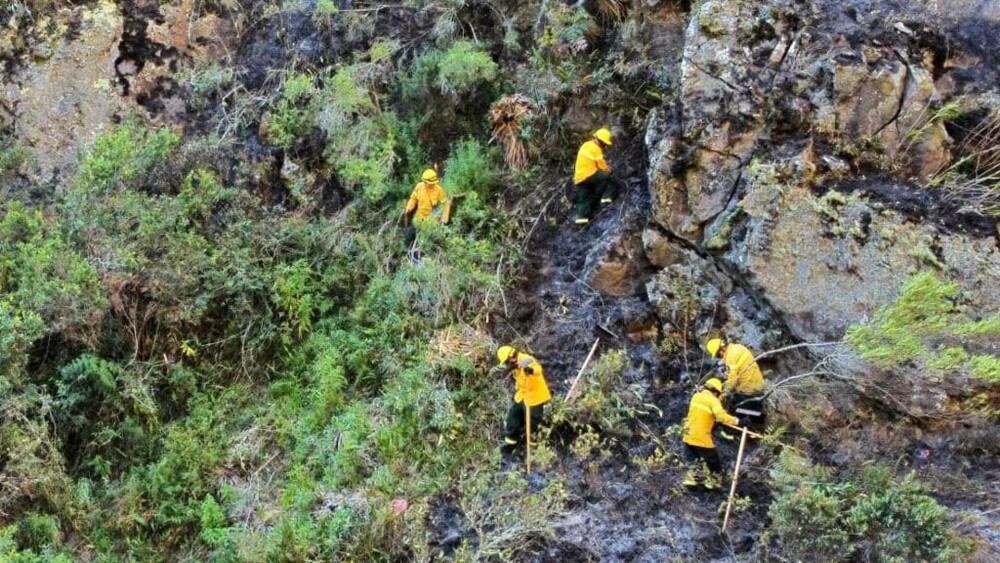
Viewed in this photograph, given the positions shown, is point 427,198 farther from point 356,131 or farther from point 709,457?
point 709,457

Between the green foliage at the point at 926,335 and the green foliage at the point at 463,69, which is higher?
the green foliage at the point at 463,69

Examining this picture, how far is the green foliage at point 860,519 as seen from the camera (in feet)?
16.0

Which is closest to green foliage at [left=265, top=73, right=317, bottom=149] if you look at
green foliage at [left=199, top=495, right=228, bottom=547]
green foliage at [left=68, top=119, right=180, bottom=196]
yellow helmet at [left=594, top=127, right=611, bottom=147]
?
green foliage at [left=68, top=119, right=180, bottom=196]

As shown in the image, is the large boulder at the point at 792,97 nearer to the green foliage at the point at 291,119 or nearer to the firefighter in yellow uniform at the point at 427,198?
the firefighter in yellow uniform at the point at 427,198

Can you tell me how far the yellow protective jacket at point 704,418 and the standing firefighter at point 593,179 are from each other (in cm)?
239

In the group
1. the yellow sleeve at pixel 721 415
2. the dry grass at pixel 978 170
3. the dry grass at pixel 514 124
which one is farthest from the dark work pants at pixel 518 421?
the dry grass at pixel 978 170

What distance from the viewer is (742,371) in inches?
242

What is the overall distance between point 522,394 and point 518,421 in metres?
0.27

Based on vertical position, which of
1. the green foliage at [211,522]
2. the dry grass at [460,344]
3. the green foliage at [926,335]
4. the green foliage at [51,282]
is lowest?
the green foliage at [211,522]

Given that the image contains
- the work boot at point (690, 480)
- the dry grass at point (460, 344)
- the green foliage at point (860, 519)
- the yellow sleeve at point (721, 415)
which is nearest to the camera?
the green foliage at point (860, 519)

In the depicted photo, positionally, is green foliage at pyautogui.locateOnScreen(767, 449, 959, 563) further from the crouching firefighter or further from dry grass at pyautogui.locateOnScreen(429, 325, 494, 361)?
dry grass at pyautogui.locateOnScreen(429, 325, 494, 361)

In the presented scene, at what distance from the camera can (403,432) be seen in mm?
6922

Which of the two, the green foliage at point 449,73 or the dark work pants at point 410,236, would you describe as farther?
the green foliage at point 449,73

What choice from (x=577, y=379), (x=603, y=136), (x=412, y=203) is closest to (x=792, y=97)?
(x=603, y=136)
